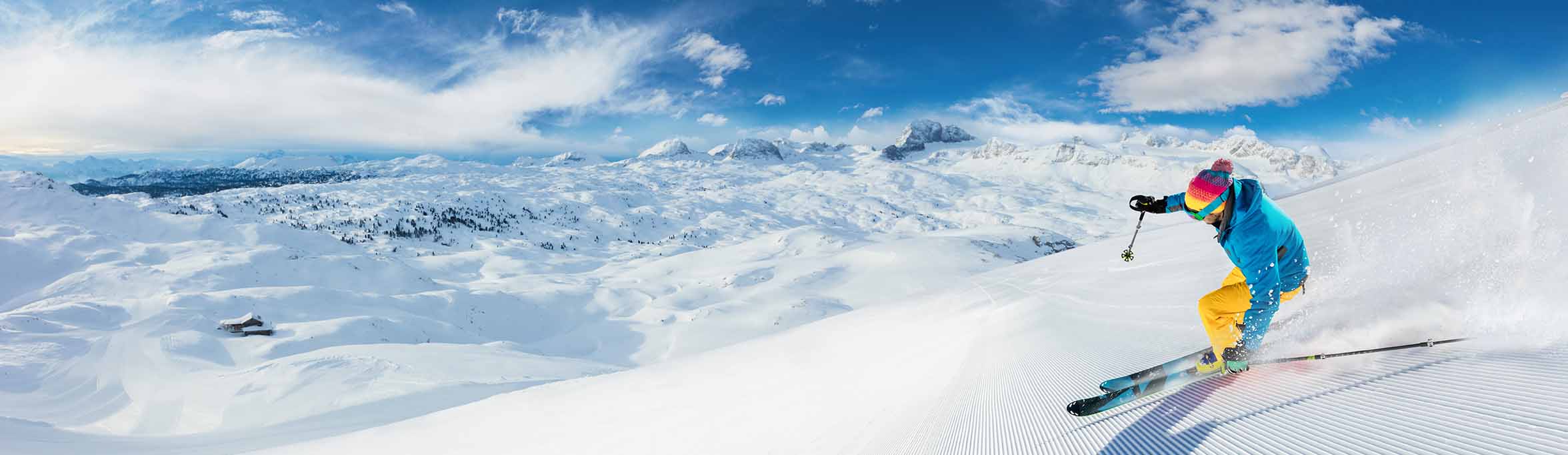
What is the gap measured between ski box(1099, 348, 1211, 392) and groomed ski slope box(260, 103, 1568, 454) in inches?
7.5

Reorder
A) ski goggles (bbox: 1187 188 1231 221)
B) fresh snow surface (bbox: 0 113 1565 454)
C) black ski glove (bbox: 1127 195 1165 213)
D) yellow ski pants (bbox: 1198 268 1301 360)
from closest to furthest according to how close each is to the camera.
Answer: fresh snow surface (bbox: 0 113 1565 454) < yellow ski pants (bbox: 1198 268 1301 360) < ski goggles (bbox: 1187 188 1231 221) < black ski glove (bbox: 1127 195 1165 213)

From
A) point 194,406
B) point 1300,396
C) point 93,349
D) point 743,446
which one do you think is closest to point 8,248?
point 93,349

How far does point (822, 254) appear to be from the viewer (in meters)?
74.2

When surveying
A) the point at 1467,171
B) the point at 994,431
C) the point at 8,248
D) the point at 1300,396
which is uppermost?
the point at 1467,171

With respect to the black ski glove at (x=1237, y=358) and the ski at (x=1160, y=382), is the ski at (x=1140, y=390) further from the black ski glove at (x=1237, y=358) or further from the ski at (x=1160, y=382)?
the black ski glove at (x=1237, y=358)

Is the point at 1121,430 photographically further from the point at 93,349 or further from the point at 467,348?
the point at 93,349

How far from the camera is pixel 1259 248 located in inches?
189

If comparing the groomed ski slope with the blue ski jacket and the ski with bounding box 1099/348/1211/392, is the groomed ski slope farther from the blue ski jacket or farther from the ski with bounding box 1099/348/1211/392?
the blue ski jacket

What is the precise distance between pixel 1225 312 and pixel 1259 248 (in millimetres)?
610

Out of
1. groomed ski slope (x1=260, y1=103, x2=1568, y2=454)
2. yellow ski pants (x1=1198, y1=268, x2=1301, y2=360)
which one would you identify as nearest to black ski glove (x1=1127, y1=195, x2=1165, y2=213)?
yellow ski pants (x1=1198, y1=268, x2=1301, y2=360)

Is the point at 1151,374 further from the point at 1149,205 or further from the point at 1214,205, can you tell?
the point at 1149,205

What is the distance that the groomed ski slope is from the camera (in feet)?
10.3

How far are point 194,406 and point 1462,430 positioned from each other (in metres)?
30.6

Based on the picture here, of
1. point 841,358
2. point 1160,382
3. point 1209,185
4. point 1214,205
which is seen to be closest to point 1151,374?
point 1160,382
